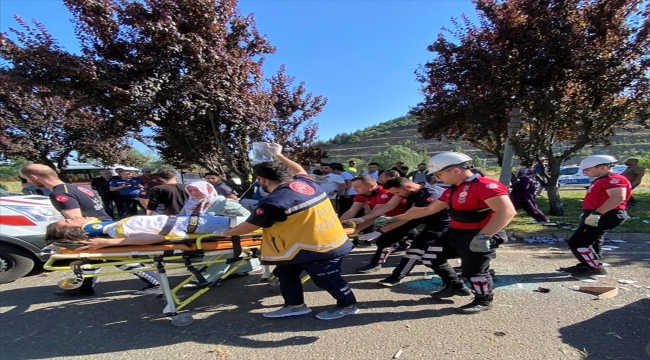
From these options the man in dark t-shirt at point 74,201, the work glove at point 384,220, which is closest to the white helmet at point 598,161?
the work glove at point 384,220

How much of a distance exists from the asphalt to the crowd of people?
0.78ft

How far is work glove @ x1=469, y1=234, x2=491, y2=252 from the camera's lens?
3201mm

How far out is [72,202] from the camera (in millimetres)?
3861

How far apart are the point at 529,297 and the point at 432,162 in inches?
74.6

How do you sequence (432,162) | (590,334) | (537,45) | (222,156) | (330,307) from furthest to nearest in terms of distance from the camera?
(222,156)
(537,45)
(330,307)
(432,162)
(590,334)

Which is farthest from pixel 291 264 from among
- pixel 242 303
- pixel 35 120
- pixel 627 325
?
pixel 35 120

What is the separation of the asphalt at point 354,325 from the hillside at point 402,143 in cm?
3092

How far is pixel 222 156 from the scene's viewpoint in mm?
8844

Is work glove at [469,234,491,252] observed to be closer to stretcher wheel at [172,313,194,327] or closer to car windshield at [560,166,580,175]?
stretcher wheel at [172,313,194,327]

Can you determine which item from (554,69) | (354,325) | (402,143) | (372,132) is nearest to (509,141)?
(554,69)

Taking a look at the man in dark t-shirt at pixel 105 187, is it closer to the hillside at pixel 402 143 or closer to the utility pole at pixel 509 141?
the utility pole at pixel 509 141

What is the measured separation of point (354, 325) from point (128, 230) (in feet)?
7.66

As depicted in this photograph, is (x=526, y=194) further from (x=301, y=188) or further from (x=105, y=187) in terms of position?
(x=105, y=187)

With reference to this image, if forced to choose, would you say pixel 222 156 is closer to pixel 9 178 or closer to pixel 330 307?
pixel 330 307
